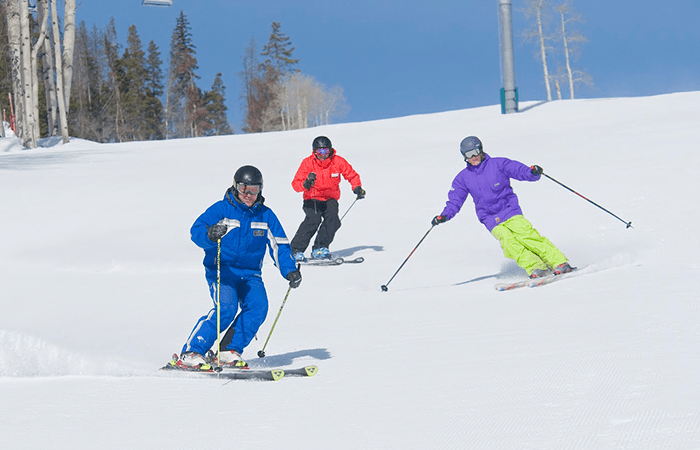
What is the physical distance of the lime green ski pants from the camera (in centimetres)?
666

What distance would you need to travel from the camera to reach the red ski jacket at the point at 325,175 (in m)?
9.05

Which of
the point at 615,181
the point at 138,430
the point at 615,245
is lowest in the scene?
Result: the point at 138,430

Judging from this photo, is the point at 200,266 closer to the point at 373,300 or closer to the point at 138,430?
the point at 373,300

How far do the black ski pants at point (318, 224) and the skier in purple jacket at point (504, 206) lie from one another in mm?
2342

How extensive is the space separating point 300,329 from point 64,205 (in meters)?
7.94

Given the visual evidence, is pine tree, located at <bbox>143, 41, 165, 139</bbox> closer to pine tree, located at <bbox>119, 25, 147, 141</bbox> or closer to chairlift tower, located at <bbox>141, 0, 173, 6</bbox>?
pine tree, located at <bbox>119, 25, 147, 141</bbox>

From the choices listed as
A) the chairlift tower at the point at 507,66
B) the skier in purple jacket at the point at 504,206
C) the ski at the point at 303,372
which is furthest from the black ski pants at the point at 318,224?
the chairlift tower at the point at 507,66

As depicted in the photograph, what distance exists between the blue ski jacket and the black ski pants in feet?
14.9

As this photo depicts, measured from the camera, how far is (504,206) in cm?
689

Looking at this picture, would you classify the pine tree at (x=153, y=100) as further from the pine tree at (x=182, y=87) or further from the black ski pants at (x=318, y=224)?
the black ski pants at (x=318, y=224)

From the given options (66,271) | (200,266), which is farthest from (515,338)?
(66,271)

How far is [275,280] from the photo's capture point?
27.5 feet

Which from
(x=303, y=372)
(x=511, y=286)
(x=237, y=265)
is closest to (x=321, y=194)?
(x=511, y=286)

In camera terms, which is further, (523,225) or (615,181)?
(615,181)
